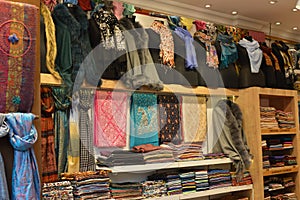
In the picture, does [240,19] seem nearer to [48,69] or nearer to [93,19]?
[93,19]

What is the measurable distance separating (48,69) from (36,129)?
1.09 metres

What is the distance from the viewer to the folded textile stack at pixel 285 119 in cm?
431

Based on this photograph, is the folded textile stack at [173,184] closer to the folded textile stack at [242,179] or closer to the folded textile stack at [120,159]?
the folded textile stack at [120,159]

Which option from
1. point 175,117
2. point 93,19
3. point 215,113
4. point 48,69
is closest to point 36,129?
point 48,69

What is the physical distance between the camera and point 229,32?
4117 millimetres

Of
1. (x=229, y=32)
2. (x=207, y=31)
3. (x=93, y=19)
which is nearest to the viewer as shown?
(x=93, y=19)

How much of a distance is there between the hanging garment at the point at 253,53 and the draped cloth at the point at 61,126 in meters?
2.16

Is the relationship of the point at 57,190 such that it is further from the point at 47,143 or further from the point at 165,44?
the point at 165,44

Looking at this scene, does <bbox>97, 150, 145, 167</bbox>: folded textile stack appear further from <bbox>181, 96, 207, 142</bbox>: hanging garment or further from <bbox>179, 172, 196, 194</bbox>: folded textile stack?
<bbox>181, 96, 207, 142</bbox>: hanging garment

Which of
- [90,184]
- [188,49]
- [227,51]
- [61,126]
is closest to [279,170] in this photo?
[227,51]

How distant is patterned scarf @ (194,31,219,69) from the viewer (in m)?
3.75

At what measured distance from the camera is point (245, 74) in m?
3.99

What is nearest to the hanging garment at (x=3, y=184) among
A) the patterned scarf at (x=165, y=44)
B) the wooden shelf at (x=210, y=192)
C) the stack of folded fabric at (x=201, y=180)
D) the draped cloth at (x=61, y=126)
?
the draped cloth at (x=61, y=126)

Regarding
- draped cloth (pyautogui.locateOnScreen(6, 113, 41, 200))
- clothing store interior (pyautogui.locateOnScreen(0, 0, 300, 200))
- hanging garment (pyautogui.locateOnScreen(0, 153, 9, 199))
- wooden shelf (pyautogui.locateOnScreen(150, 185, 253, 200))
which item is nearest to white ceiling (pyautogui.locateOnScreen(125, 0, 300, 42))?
clothing store interior (pyautogui.locateOnScreen(0, 0, 300, 200))
